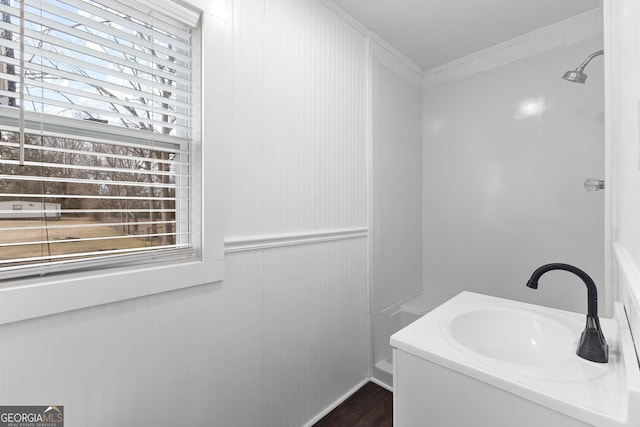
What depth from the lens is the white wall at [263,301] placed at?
0.97 m

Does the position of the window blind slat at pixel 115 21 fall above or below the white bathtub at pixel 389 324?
above

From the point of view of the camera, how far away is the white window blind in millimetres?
872

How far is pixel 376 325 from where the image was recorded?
7.13 ft

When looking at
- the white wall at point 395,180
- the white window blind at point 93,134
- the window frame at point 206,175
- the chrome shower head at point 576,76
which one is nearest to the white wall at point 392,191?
the white wall at point 395,180

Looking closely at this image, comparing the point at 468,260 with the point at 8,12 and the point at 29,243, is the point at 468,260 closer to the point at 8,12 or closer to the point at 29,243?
the point at 29,243

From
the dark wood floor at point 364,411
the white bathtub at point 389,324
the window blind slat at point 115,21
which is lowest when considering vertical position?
the dark wood floor at point 364,411

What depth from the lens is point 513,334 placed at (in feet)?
3.86

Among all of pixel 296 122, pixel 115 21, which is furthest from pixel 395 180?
pixel 115 21

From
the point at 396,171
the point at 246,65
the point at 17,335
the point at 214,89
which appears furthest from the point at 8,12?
the point at 396,171

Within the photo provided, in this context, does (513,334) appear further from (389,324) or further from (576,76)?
(576,76)

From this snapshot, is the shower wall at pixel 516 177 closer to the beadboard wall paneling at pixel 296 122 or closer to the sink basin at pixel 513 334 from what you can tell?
the beadboard wall paneling at pixel 296 122

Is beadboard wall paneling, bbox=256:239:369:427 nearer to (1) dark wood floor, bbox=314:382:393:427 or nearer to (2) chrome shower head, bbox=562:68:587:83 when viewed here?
(1) dark wood floor, bbox=314:382:393:427

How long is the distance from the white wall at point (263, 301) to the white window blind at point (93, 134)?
7.7 inches

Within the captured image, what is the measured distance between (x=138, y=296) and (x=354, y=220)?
1325 millimetres
